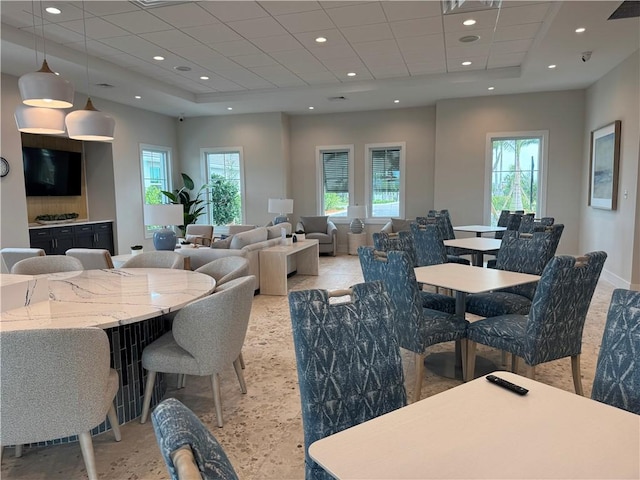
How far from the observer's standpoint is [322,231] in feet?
31.1

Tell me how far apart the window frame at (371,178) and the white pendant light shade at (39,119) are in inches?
267

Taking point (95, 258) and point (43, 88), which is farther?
point (95, 258)

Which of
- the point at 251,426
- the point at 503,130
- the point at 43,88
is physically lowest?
the point at 251,426

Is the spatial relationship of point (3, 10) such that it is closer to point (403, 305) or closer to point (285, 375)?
point (285, 375)

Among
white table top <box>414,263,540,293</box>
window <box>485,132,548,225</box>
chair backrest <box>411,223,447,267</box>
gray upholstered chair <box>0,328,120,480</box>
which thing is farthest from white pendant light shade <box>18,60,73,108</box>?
window <box>485,132,548,225</box>

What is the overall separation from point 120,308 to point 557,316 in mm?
2446

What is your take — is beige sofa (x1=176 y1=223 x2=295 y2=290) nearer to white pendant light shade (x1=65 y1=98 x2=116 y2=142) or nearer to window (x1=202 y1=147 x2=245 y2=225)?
white pendant light shade (x1=65 y1=98 x2=116 y2=142)

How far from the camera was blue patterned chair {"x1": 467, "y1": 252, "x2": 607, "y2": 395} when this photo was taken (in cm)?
231

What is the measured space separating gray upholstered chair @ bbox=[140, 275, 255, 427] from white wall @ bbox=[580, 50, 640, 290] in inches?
212

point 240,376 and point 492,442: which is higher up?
point 492,442

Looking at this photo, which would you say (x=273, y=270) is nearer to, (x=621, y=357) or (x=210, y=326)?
(x=210, y=326)

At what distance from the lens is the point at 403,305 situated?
8.61ft

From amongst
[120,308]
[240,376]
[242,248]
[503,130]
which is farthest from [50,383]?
[503,130]

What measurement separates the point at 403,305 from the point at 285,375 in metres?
1.18
